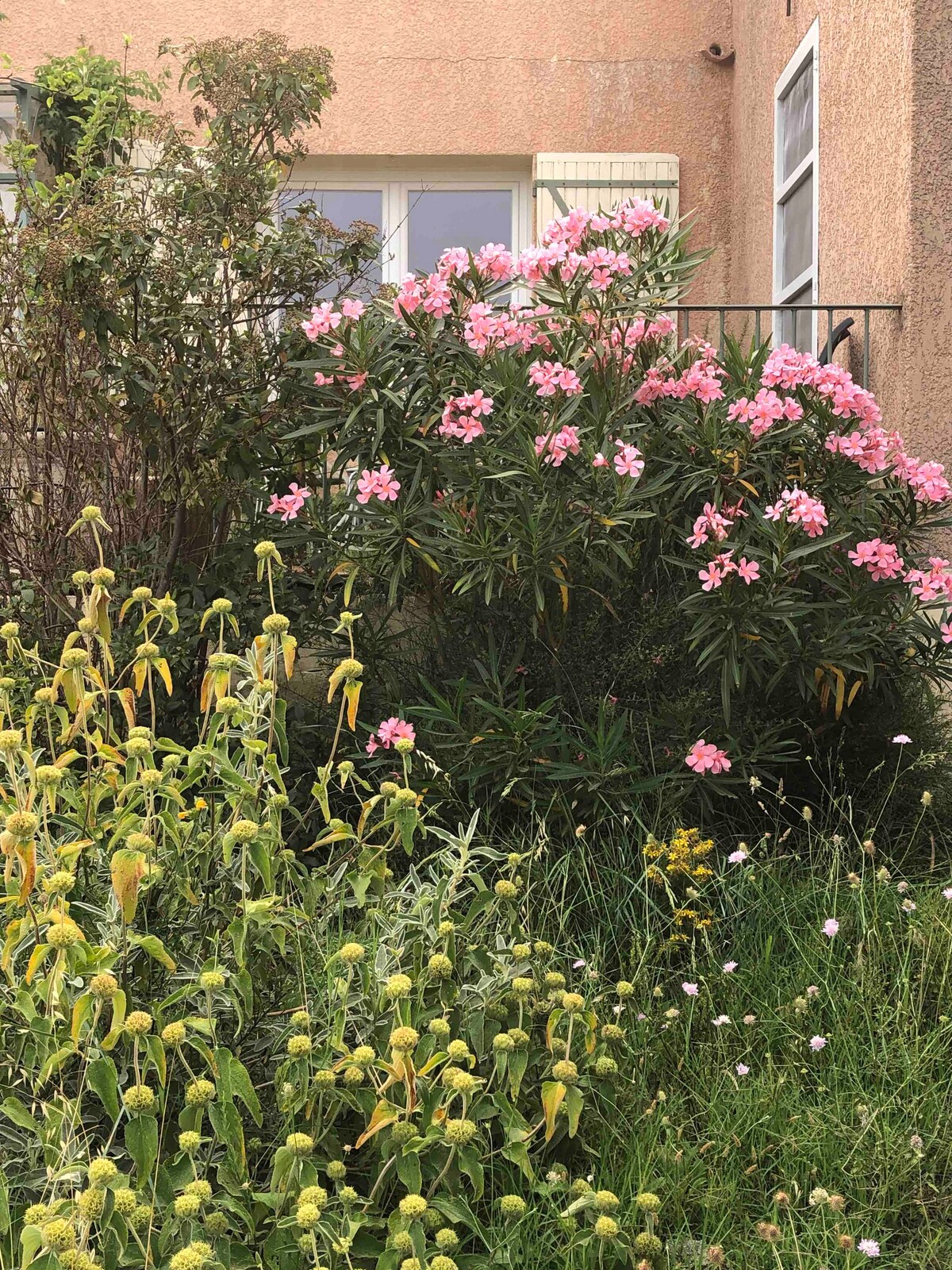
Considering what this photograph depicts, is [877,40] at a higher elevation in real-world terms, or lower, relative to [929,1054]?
higher

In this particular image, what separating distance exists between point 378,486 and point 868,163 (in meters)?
2.55

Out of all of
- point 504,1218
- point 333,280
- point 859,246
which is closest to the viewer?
point 504,1218

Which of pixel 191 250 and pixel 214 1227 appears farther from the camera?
pixel 191 250

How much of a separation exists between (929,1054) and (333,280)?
2.93 m

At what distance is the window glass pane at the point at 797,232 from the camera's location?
5781 millimetres

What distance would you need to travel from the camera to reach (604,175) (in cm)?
736

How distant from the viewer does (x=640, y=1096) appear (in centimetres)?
228

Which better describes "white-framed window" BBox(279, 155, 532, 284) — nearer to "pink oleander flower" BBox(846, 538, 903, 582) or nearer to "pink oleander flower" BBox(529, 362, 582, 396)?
"pink oleander flower" BBox(529, 362, 582, 396)

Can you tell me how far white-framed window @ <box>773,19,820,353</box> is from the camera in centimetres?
554

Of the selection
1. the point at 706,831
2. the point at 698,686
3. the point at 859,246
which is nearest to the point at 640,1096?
the point at 706,831

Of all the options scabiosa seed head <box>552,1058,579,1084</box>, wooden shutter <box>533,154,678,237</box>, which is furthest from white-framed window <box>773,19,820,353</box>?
scabiosa seed head <box>552,1058,579,1084</box>

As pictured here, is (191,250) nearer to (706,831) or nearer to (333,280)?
(333,280)

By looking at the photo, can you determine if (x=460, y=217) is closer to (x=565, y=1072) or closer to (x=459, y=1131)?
(x=565, y=1072)

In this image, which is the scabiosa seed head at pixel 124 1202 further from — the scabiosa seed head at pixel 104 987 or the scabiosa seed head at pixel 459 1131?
the scabiosa seed head at pixel 459 1131
